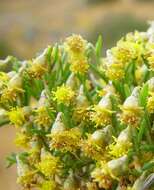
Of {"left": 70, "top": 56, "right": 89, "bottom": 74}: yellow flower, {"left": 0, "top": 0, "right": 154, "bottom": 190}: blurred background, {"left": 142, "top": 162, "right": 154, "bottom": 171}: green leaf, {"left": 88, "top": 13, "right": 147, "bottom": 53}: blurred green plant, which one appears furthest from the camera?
{"left": 0, "top": 0, "right": 154, "bottom": 190}: blurred background

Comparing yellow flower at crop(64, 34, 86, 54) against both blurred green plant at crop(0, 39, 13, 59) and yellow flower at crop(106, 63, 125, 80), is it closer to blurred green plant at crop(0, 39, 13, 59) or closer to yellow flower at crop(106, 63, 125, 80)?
yellow flower at crop(106, 63, 125, 80)

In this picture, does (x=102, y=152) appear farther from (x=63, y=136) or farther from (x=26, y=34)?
(x=26, y=34)

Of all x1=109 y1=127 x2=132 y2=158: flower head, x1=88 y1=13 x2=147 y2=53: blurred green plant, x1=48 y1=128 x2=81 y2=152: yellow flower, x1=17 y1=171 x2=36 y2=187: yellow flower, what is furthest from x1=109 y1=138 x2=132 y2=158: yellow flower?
x1=88 y1=13 x2=147 y2=53: blurred green plant

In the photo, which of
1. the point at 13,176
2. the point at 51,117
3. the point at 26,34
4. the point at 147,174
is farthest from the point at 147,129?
the point at 26,34

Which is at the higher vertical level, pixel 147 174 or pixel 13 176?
pixel 13 176

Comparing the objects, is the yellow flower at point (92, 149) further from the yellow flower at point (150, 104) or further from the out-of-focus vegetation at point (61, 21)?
the out-of-focus vegetation at point (61, 21)

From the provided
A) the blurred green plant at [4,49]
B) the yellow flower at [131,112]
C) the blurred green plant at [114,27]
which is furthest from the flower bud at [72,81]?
the blurred green plant at [4,49]

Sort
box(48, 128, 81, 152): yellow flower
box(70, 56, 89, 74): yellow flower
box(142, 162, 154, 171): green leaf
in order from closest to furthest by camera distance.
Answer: box(142, 162, 154, 171): green leaf, box(48, 128, 81, 152): yellow flower, box(70, 56, 89, 74): yellow flower
